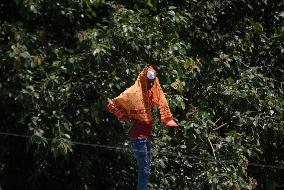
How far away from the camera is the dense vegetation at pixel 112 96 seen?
21.4ft

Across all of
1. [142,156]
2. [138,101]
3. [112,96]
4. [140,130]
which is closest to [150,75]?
[138,101]

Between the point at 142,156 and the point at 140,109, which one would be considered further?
the point at 142,156

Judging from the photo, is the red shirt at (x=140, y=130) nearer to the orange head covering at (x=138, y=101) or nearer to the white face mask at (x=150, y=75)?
the orange head covering at (x=138, y=101)

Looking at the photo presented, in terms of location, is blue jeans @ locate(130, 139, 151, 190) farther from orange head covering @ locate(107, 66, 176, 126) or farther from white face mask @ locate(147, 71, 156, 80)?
white face mask @ locate(147, 71, 156, 80)

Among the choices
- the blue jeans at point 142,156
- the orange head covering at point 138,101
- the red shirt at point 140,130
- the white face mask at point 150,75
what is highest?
the white face mask at point 150,75

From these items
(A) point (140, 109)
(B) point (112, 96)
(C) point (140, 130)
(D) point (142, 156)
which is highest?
(B) point (112, 96)

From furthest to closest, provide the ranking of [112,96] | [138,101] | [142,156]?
[112,96]
[142,156]
[138,101]

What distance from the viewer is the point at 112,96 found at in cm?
637

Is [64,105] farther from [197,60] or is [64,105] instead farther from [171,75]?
[197,60]

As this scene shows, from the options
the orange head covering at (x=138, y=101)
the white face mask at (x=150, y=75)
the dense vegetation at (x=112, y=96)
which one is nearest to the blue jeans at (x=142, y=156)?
the orange head covering at (x=138, y=101)

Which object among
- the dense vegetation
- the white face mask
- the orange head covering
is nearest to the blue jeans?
the orange head covering

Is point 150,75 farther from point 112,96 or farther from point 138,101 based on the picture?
point 112,96

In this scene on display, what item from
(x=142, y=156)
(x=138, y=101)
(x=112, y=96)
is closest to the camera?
(x=138, y=101)

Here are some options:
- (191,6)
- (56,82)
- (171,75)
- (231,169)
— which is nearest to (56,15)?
(56,82)
